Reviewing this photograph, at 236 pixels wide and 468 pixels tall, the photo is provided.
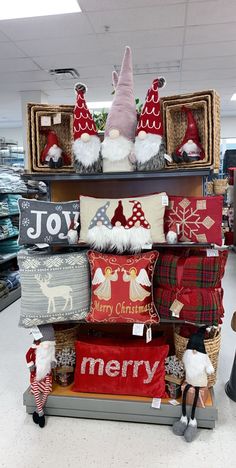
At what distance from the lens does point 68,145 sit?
2.34 metres

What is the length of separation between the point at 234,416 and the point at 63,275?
4.24 feet

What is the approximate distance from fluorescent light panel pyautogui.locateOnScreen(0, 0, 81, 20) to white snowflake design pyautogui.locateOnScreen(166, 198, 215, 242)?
106 inches

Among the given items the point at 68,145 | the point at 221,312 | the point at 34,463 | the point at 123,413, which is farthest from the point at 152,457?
the point at 68,145

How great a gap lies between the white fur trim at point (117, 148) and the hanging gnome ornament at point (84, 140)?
0.07 meters

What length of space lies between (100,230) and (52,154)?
582 mm

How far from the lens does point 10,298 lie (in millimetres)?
4344

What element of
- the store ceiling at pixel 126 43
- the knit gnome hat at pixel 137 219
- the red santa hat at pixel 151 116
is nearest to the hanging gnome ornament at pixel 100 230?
the knit gnome hat at pixel 137 219

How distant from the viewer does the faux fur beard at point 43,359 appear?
2.07 meters

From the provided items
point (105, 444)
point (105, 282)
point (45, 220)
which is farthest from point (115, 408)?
point (45, 220)

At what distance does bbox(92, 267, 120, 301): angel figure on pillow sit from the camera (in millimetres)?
2006

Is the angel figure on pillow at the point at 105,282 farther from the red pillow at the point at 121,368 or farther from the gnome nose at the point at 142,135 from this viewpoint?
the gnome nose at the point at 142,135

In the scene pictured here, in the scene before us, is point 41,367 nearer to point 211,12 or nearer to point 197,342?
point 197,342

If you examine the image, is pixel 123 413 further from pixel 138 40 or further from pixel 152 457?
pixel 138 40

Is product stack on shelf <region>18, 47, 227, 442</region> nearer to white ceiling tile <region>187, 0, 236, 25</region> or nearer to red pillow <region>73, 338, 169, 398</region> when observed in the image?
red pillow <region>73, 338, 169, 398</region>
